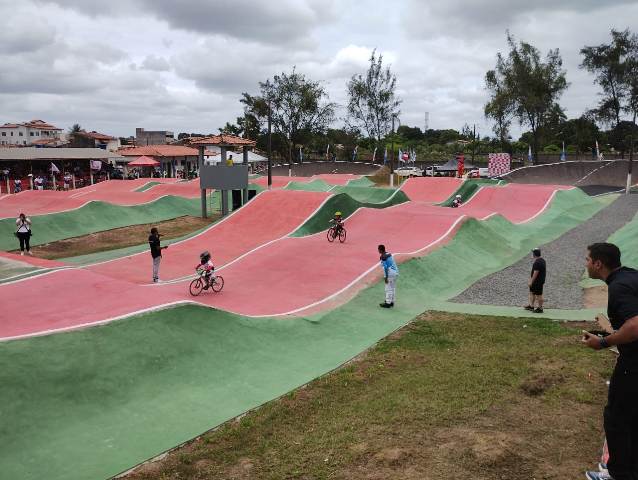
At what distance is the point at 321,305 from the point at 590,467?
8152 mm

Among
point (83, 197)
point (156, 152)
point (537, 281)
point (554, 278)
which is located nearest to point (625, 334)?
point (537, 281)

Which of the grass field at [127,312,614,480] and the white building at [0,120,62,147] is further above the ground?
the white building at [0,120,62,147]

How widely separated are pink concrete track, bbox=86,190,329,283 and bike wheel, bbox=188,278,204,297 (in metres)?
3.28

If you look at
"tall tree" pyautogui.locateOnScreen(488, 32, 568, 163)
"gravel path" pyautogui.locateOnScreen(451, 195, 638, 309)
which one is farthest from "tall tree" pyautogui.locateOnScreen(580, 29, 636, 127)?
"gravel path" pyautogui.locateOnScreen(451, 195, 638, 309)

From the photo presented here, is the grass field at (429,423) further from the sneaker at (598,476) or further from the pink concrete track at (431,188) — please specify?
the pink concrete track at (431,188)

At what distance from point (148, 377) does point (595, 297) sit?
38.0 ft

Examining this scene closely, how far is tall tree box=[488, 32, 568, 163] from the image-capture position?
59.2 metres

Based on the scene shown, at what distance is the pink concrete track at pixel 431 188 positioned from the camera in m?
35.9

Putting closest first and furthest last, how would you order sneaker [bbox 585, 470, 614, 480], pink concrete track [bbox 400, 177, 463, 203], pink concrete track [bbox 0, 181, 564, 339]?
1. sneaker [bbox 585, 470, 614, 480]
2. pink concrete track [bbox 0, 181, 564, 339]
3. pink concrete track [bbox 400, 177, 463, 203]

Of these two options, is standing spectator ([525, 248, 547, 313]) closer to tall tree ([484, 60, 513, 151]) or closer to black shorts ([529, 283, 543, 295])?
black shorts ([529, 283, 543, 295])

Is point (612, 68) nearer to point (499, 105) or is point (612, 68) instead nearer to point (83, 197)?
point (499, 105)

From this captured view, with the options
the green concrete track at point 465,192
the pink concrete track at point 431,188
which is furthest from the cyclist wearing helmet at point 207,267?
the pink concrete track at point 431,188

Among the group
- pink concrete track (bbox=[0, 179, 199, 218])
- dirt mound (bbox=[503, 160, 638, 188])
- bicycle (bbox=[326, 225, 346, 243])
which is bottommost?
bicycle (bbox=[326, 225, 346, 243])

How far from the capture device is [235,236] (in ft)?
75.9
